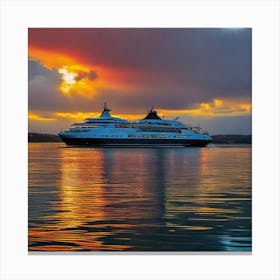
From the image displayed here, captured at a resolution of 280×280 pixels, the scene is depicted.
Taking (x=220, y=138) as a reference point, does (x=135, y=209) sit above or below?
below

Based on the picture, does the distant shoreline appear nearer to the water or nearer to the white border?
the water

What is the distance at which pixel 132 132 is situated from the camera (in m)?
8.16

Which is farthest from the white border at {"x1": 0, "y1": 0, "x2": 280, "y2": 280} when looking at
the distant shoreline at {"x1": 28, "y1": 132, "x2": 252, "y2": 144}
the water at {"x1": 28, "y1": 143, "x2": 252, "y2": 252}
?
the distant shoreline at {"x1": 28, "y1": 132, "x2": 252, "y2": 144}
